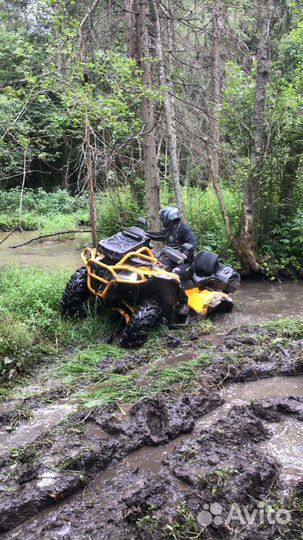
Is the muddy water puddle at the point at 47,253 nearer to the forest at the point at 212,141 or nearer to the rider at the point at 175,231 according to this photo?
the forest at the point at 212,141

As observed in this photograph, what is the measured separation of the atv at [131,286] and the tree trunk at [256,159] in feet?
9.14

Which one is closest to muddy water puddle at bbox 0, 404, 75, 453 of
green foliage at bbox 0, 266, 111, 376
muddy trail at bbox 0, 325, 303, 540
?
muddy trail at bbox 0, 325, 303, 540

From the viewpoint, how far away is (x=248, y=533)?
2564 mm

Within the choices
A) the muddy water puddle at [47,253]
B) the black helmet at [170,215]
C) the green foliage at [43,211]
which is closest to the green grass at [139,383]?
Result: the black helmet at [170,215]

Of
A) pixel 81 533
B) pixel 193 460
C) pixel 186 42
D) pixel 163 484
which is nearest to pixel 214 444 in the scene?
pixel 193 460

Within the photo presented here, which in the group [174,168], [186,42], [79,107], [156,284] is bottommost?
[156,284]

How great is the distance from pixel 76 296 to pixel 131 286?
3.39 feet

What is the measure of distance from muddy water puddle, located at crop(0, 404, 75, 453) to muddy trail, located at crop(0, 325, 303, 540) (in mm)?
11

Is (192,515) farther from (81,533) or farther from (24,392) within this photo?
(24,392)

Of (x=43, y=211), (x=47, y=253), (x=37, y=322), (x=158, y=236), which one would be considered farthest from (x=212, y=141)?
(x=43, y=211)

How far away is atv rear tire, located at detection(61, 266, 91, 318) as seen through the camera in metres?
6.17

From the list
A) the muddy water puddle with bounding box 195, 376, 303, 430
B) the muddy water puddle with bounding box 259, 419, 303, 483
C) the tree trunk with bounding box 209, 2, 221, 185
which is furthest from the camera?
the tree trunk with bounding box 209, 2, 221, 185

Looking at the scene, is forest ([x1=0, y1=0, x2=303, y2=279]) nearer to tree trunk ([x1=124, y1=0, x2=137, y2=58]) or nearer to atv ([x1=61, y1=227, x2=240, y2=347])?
tree trunk ([x1=124, y1=0, x2=137, y2=58])

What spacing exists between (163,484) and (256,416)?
48.8 inches
